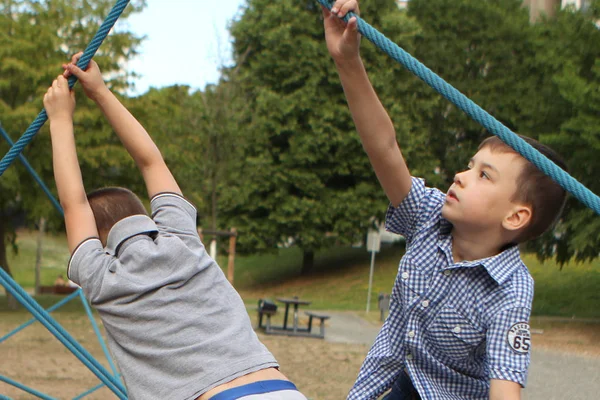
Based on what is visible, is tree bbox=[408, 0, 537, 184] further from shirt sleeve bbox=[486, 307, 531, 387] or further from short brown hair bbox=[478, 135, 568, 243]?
shirt sleeve bbox=[486, 307, 531, 387]

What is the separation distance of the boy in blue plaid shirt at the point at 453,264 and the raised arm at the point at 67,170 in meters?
0.68

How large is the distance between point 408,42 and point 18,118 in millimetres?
14062

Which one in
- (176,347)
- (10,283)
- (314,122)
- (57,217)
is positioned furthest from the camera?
(314,122)

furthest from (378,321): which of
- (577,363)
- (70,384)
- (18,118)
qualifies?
A: (70,384)

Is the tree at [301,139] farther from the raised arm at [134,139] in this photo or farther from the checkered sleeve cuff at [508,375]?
the checkered sleeve cuff at [508,375]

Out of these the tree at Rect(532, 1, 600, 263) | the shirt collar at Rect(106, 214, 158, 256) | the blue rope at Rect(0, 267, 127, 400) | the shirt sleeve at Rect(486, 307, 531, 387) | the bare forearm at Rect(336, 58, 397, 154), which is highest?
the tree at Rect(532, 1, 600, 263)

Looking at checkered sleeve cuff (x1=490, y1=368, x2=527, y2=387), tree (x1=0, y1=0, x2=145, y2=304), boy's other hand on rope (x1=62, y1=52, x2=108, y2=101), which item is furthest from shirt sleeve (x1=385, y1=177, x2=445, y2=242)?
tree (x1=0, y1=0, x2=145, y2=304)

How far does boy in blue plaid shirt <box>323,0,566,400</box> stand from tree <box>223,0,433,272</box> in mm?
22568

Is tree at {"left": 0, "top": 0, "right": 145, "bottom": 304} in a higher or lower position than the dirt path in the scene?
higher

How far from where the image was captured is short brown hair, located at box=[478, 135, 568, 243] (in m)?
1.85

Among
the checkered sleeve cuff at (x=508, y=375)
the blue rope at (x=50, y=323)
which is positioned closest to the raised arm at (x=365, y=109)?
the checkered sleeve cuff at (x=508, y=375)

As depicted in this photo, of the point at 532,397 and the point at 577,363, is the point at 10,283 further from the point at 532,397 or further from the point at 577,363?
the point at 577,363

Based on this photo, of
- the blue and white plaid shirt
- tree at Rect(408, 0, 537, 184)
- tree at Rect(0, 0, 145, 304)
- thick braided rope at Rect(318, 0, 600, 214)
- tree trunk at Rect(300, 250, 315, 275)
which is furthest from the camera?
tree at Rect(408, 0, 537, 184)

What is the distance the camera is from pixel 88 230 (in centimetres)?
189
